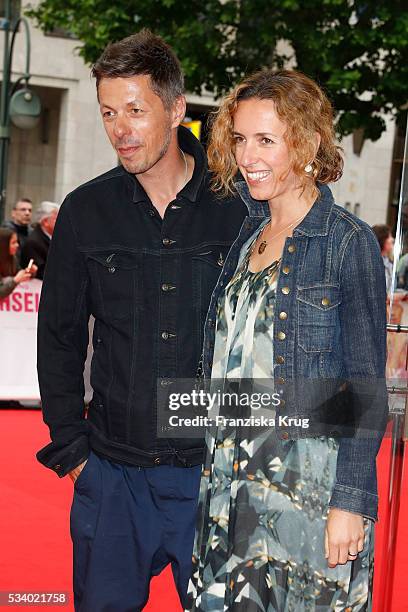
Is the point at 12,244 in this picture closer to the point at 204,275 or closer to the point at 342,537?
the point at 204,275

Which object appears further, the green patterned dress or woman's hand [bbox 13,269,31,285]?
woman's hand [bbox 13,269,31,285]

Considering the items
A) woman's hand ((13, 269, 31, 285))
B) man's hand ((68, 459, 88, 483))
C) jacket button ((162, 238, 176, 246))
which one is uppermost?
woman's hand ((13, 269, 31, 285))

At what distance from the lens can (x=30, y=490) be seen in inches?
274

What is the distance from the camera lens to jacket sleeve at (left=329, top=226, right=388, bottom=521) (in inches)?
104

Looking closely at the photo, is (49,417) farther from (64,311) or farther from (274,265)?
(274,265)

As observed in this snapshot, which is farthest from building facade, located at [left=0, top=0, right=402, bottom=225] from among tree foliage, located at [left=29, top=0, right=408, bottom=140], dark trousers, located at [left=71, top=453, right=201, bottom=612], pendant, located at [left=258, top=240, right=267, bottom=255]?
pendant, located at [left=258, top=240, right=267, bottom=255]

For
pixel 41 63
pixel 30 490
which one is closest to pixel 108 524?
pixel 30 490

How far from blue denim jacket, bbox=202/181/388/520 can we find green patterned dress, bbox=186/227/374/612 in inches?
2.1

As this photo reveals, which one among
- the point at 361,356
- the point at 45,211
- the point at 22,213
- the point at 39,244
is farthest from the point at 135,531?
the point at 22,213

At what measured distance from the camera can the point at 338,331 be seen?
2.72 metres

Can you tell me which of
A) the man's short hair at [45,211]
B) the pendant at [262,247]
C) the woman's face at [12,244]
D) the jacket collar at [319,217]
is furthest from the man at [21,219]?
the jacket collar at [319,217]

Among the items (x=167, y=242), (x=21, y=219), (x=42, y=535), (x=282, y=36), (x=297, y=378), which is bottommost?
(x=42, y=535)

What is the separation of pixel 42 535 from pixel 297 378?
3.56 m

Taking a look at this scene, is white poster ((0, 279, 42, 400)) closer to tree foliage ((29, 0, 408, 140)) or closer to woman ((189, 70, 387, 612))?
tree foliage ((29, 0, 408, 140))
